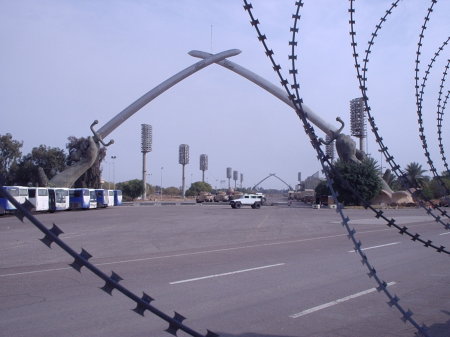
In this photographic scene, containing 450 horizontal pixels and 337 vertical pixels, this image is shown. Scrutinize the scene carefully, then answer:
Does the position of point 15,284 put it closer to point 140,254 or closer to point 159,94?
point 140,254

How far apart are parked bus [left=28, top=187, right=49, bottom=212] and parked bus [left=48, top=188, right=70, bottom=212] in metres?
0.92

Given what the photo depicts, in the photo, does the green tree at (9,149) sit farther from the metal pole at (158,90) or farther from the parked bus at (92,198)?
the parked bus at (92,198)

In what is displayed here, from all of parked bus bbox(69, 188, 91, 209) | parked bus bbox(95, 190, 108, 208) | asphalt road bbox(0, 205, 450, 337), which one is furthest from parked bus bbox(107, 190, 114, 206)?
asphalt road bbox(0, 205, 450, 337)

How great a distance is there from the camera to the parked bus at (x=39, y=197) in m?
40.0

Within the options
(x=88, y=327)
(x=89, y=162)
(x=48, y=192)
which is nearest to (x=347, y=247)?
(x=88, y=327)

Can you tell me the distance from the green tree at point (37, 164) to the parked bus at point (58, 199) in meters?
35.7

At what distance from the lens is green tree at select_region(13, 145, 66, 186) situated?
81.9 meters

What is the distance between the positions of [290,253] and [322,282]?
511 centimetres

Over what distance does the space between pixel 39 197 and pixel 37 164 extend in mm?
48047

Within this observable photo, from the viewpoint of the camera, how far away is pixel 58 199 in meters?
44.2

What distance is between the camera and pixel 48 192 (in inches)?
1679

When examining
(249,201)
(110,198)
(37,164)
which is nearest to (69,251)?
(249,201)

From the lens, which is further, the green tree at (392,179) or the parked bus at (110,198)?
the parked bus at (110,198)

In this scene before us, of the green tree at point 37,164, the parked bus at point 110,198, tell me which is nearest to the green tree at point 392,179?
the parked bus at point 110,198
